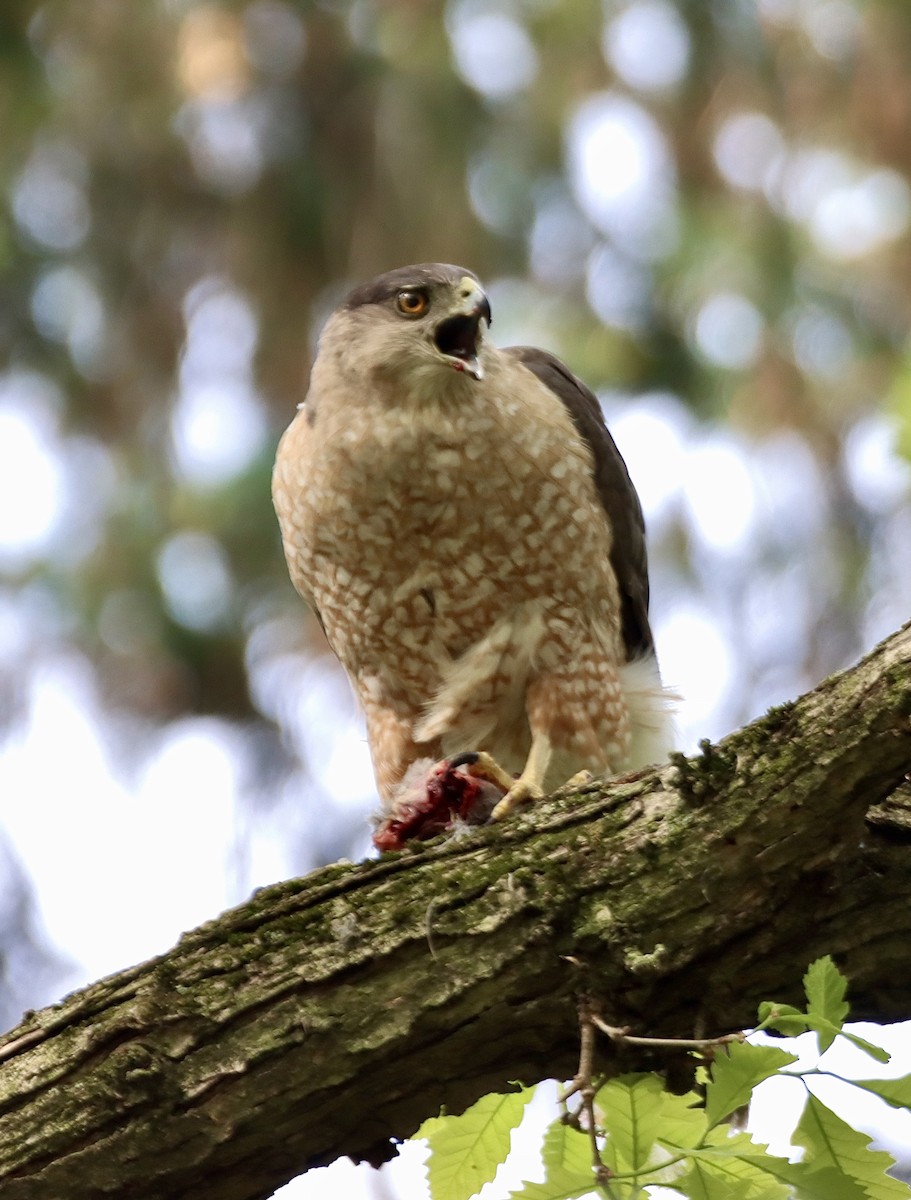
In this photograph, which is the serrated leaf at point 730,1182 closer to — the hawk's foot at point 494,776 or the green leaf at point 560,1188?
the green leaf at point 560,1188

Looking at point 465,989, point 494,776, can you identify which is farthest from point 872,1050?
point 494,776

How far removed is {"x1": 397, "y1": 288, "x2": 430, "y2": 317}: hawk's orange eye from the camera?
13.4 ft

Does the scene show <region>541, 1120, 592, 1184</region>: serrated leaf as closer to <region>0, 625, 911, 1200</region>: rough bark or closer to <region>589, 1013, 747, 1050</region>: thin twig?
<region>589, 1013, 747, 1050</region>: thin twig

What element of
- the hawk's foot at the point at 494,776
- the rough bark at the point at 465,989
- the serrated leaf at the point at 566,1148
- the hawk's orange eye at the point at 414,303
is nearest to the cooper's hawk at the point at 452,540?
the hawk's orange eye at the point at 414,303

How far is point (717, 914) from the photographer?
2.51m

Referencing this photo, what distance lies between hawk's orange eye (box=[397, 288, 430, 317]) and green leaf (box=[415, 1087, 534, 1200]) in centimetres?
220

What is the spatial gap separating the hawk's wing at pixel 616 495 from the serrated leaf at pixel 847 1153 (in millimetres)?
2242

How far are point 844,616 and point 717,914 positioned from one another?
638 cm

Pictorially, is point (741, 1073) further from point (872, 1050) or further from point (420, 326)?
point (420, 326)

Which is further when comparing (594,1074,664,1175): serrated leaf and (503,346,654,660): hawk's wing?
(503,346,654,660): hawk's wing

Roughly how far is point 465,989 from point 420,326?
6.58ft

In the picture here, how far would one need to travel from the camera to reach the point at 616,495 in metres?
4.29

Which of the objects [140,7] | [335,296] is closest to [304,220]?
[335,296]

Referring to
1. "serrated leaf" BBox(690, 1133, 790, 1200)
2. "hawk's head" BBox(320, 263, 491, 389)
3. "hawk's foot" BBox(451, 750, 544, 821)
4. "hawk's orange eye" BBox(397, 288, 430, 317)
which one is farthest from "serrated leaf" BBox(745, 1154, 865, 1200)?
"hawk's orange eye" BBox(397, 288, 430, 317)
